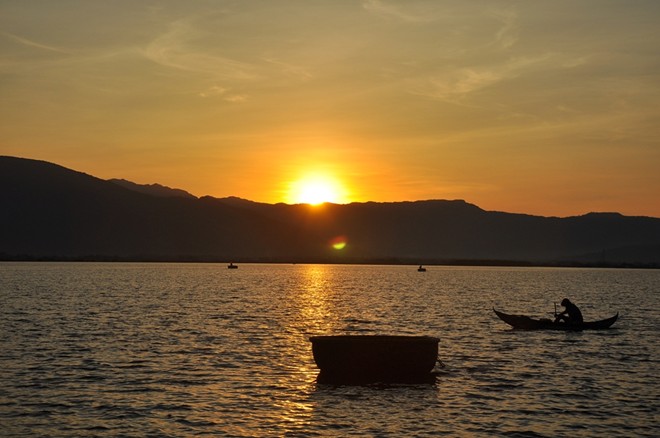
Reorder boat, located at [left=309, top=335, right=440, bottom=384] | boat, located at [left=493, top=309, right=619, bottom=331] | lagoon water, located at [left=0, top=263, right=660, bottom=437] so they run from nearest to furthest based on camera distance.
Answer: lagoon water, located at [left=0, top=263, right=660, bottom=437] → boat, located at [left=309, top=335, right=440, bottom=384] → boat, located at [left=493, top=309, right=619, bottom=331]

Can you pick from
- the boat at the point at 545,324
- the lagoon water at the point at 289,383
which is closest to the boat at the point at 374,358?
the lagoon water at the point at 289,383

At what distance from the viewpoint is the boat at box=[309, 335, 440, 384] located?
113 feet

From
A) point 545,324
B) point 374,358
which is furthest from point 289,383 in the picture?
point 545,324

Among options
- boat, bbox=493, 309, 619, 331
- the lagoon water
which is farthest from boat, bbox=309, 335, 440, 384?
boat, bbox=493, 309, 619, 331

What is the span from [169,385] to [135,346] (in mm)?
15055

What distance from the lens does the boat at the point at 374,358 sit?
34594mm

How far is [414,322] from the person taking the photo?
231 ft

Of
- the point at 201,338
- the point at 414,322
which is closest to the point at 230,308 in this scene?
the point at 414,322

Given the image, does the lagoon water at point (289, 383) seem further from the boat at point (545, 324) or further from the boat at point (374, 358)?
the boat at point (374, 358)

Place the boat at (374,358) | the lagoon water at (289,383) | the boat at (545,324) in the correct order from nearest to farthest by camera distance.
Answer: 1. the lagoon water at (289,383)
2. the boat at (374,358)
3. the boat at (545,324)

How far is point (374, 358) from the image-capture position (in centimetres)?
3466

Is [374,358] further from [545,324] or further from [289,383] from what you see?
[545,324]

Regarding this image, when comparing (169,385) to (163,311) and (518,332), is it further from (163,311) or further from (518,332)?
(163,311)

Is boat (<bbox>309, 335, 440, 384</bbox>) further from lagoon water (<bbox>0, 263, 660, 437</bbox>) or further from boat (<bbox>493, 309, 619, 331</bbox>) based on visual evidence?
boat (<bbox>493, 309, 619, 331</bbox>)
